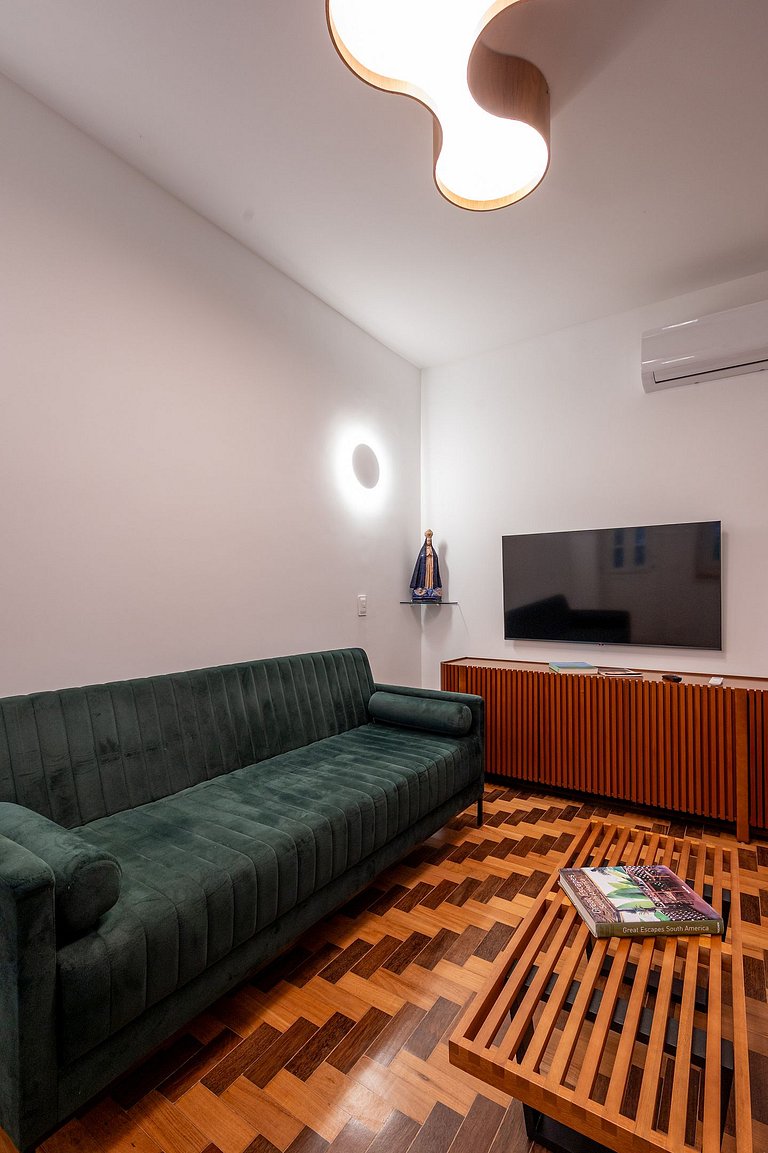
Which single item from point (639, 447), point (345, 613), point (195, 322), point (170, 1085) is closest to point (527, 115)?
point (195, 322)

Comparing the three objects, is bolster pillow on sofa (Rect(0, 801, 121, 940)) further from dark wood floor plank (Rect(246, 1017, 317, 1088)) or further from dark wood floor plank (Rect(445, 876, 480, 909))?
dark wood floor plank (Rect(445, 876, 480, 909))

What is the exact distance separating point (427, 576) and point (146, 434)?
218 cm

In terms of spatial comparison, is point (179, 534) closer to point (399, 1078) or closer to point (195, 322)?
point (195, 322)

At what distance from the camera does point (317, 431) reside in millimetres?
3246

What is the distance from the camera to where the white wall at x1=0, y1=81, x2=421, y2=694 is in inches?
75.7

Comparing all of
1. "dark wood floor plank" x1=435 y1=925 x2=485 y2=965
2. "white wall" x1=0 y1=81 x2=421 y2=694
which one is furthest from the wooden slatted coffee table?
"white wall" x1=0 y1=81 x2=421 y2=694

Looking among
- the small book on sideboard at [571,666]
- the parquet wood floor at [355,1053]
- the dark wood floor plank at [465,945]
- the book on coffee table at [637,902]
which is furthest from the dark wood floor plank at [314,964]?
the small book on sideboard at [571,666]

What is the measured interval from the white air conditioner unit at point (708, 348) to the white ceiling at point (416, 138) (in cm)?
31

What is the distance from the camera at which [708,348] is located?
2953 mm

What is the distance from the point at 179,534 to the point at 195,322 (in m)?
0.97

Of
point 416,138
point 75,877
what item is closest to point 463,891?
point 75,877

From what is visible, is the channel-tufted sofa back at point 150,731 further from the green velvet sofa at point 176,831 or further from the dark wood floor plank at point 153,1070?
the dark wood floor plank at point 153,1070

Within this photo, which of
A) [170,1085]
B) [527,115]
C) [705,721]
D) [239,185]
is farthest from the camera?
[705,721]

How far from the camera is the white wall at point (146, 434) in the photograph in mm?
1923
